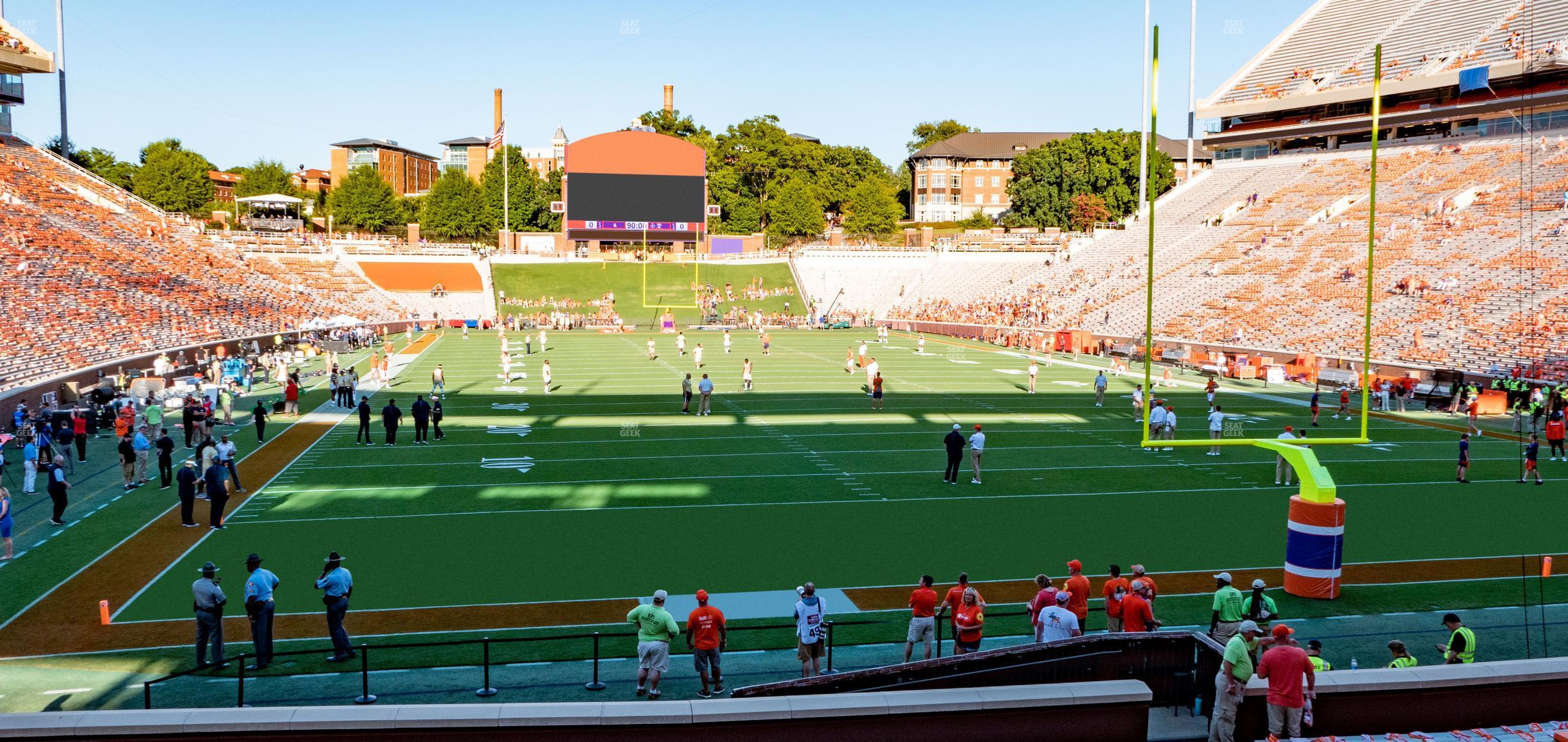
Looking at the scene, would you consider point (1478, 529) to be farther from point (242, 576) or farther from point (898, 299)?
point (898, 299)

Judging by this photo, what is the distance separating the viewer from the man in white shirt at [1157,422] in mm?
22578

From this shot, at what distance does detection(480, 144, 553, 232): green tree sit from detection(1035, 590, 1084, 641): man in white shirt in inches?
3191

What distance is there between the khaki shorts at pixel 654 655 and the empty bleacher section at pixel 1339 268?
3179cm

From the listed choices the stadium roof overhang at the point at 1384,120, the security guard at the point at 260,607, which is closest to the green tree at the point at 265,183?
the stadium roof overhang at the point at 1384,120

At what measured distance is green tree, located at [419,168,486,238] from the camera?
8669 cm

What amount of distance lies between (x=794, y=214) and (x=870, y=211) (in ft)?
34.6

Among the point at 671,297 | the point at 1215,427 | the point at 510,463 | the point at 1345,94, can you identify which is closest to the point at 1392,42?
the point at 1345,94

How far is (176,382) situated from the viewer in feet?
98.2

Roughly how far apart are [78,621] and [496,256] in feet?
214

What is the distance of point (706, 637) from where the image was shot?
31.7 feet

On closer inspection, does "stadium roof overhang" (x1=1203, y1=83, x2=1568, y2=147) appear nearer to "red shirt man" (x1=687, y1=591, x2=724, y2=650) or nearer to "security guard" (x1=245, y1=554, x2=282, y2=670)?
"red shirt man" (x1=687, y1=591, x2=724, y2=650)

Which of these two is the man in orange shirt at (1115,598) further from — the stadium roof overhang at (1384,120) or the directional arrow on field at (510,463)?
the stadium roof overhang at (1384,120)

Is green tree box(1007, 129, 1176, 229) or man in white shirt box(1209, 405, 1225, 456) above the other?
green tree box(1007, 129, 1176, 229)

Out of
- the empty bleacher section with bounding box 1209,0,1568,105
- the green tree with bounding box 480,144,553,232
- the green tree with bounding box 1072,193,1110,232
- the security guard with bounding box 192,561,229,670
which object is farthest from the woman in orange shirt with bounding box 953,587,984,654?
the green tree with bounding box 480,144,553,232
